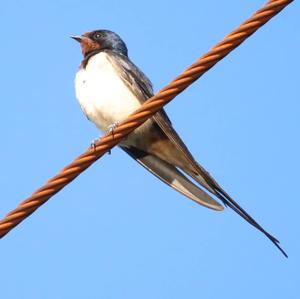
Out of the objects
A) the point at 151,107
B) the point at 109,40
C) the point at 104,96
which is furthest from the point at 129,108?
the point at 151,107

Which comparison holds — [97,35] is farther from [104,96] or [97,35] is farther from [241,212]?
[241,212]

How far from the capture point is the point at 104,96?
15.0 feet

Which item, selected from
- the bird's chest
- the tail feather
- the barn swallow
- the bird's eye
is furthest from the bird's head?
the tail feather

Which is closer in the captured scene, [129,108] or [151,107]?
[151,107]

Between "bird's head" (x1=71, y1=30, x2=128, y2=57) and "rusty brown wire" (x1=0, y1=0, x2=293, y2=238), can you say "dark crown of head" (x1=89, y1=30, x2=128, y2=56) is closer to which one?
"bird's head" (x1=71, y1=30, x2=128, y2=57)

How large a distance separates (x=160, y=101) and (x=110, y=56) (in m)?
2.30

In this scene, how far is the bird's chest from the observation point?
4578 mm

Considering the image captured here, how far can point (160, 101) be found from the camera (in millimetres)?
2633

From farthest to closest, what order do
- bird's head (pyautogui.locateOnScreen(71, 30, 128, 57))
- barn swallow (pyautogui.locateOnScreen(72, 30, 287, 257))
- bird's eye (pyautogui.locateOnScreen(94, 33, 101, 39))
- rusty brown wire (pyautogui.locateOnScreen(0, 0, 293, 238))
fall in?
bird's eye (pyautogui.locateOnScreen(94, 33, 101, 39)), bird's head (pyautogui.locateOnScreen(71, 30, 128, 57)), barn swallow (pyautogui.locateOnScreen(72, 30, 287, 257)), rusty brown wire (pyautogui.locateOnScreen(0, 0, 293, 238))

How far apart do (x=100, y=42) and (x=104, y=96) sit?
1.00m

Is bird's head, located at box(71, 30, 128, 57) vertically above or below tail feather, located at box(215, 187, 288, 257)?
above

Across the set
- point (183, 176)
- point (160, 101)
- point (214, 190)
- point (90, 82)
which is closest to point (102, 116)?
point (90, 82)

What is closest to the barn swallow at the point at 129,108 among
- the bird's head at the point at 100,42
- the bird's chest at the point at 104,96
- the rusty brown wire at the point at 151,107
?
the bird's chest at the point at 104,96

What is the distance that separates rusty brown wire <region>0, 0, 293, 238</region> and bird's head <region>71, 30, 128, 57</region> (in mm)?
2698
